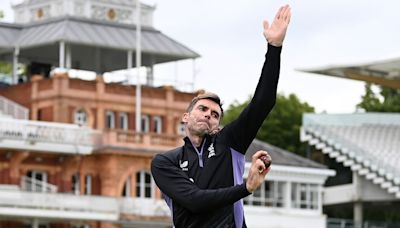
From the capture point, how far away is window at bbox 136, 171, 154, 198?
2874 inches

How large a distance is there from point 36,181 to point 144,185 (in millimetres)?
5820

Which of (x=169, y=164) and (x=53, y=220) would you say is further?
(x=53, y=220)

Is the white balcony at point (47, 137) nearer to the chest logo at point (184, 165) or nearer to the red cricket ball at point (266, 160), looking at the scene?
the chest logo at point (184, 165)

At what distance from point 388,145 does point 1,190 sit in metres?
25.8

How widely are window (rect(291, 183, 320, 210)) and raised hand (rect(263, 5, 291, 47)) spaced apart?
2787 inches

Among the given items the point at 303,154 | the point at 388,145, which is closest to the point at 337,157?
the point at 388,145

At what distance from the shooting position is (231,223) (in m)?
10.8

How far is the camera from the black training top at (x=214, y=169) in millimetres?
10523

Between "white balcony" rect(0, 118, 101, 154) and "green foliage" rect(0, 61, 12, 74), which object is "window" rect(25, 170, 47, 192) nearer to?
"white balcony" rect(0, 118, 101, 154)

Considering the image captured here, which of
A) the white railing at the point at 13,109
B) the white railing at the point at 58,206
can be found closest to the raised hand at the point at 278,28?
the white railing at the point at 58,206

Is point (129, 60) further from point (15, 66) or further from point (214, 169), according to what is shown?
point (214, 169)

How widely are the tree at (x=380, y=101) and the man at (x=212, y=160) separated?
91.3 metres

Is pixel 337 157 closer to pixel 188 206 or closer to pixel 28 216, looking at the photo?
pixel 28 216

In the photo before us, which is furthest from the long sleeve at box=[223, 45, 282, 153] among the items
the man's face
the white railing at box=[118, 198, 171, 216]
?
the white railing at box=[118, 198, 171, 216]
